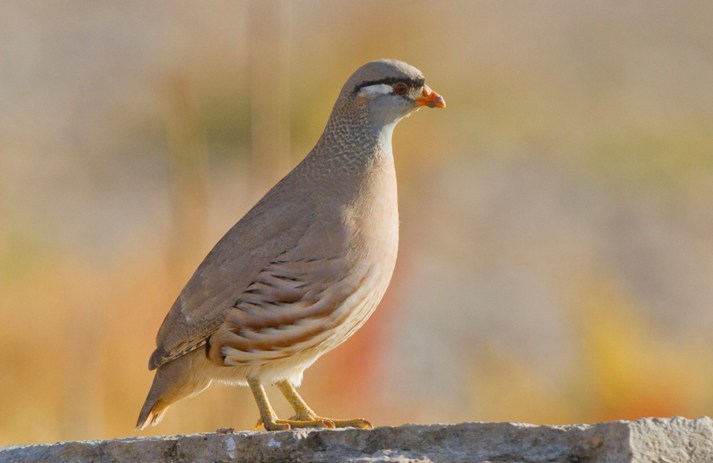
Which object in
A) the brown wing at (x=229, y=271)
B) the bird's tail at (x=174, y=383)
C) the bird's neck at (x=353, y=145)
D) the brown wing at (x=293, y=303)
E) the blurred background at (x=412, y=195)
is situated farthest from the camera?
the blurred background at (x=412, y=195)

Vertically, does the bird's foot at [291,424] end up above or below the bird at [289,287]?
below

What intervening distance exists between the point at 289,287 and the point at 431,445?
67.7 inches

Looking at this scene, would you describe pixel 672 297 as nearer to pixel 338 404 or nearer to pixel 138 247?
pixel 138 247

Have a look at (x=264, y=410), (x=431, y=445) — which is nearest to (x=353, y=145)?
(x=264, y=410)

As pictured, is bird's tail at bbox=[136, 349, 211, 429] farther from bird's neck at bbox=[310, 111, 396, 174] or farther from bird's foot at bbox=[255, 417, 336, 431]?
bird's neck at bbox=[310, 111, 396, 174]

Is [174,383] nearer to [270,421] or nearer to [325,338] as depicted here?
[270,421]

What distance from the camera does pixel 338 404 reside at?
35.3 feet

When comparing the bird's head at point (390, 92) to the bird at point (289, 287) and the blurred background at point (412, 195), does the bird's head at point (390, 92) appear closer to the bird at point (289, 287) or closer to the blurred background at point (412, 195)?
the bird at point (289, 287)

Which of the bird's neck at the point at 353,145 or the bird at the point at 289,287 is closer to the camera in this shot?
the bird at the point at 289,287

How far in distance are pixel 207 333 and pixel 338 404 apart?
122 inches

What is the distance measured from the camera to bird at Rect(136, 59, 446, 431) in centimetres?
765

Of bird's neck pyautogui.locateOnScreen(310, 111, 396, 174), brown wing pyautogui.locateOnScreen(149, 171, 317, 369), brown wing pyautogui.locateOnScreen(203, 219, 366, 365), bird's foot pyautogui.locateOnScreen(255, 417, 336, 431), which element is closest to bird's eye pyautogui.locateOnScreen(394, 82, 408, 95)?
bird's neck pyautogui.locateOnScreen(310, 111, 396, 174)

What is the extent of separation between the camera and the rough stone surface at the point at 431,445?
234 inches

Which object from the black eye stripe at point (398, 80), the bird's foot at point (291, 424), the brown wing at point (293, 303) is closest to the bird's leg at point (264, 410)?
the bird's foot at point (291, 424)
